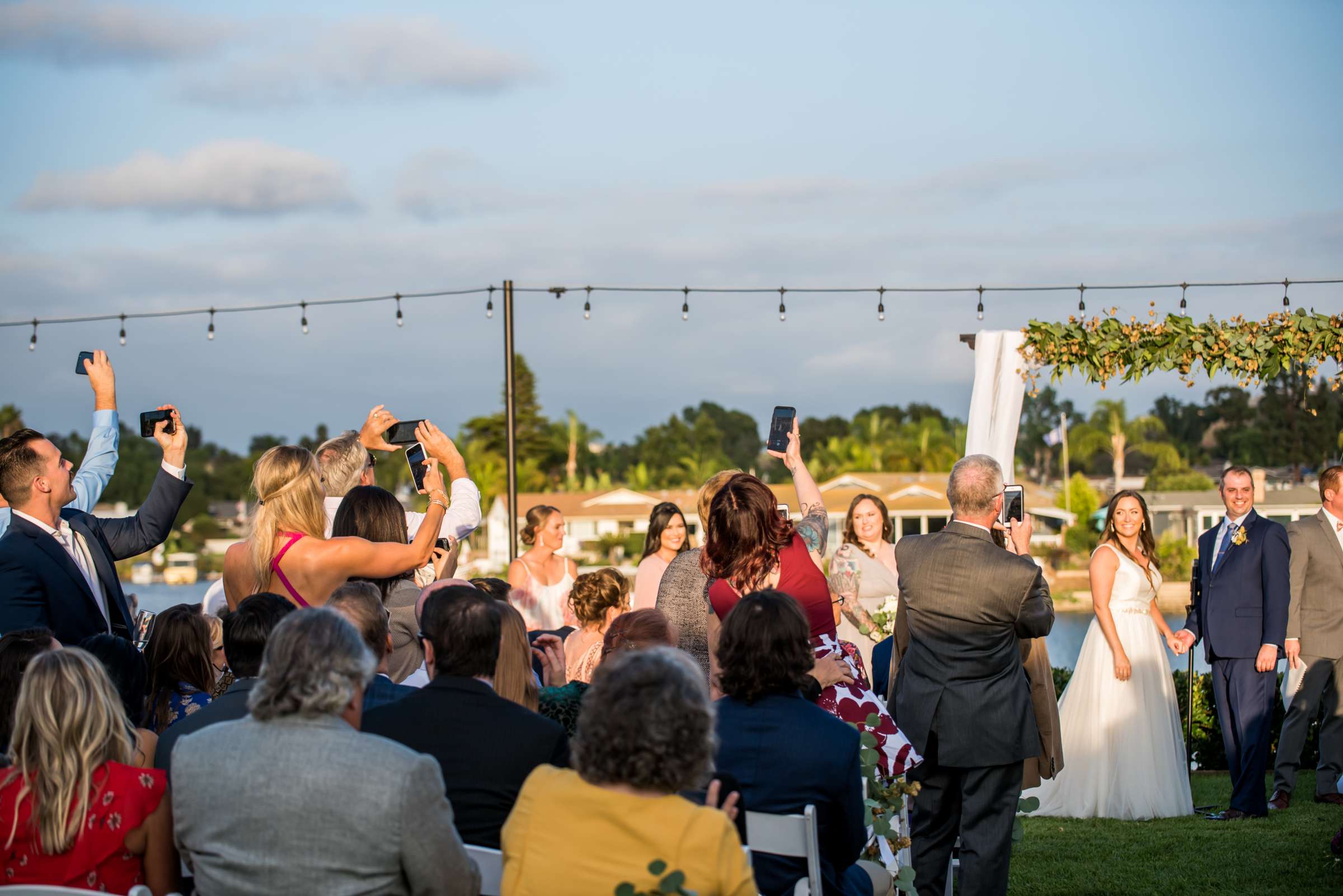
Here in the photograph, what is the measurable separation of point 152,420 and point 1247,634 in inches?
225

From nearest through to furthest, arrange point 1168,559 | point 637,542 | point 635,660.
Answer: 1. point 635,660
2. point 1168,559
3. point 637,542

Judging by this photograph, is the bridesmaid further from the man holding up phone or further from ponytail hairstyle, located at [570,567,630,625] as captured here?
the man holding up phone

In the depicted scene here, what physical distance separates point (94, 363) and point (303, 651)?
2773 millimetres

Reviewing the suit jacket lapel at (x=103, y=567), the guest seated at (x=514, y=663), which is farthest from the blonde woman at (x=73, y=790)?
the suit jacket lapel at (x=103, y=567)

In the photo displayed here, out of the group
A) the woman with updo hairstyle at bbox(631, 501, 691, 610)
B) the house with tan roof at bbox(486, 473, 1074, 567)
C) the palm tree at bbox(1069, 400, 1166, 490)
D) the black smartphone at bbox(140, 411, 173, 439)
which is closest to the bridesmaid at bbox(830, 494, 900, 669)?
the woman with updo hairstyle at bbox(631, 501, 691, 610)

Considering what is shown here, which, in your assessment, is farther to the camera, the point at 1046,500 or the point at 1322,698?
the point at 1046,500

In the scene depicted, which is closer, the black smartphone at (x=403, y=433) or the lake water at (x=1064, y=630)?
the black smartphone at (x=403, y=433)

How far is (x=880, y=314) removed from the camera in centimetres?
942

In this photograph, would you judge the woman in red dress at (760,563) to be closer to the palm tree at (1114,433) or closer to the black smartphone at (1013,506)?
the black smartphone at (1013,506)

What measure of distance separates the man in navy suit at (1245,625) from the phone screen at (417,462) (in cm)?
424

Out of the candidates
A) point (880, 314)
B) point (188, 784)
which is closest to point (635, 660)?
point (188, 784)

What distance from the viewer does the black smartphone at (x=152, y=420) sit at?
4773 millimetres

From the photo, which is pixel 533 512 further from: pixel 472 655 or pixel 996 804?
pixel 472 655

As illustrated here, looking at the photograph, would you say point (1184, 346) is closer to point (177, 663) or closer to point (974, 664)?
point (974, 664)
